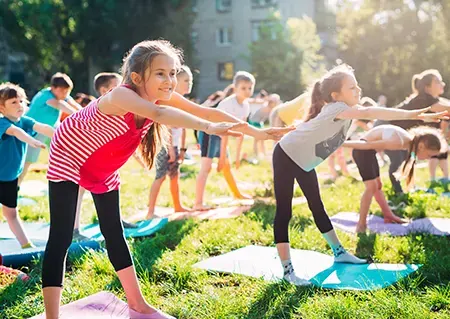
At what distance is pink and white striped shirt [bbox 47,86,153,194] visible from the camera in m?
3.01

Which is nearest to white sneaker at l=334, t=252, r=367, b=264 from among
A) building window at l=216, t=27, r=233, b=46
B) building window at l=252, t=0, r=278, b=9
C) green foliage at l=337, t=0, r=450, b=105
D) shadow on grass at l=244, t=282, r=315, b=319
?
shadow on grass at l=244, t=282, r=315, b=319

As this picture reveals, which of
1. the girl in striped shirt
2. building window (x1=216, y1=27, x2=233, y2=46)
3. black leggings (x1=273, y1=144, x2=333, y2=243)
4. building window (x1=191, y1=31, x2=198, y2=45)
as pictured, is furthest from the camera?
building window (x1=216, y1=27, x2=233, y2=46)

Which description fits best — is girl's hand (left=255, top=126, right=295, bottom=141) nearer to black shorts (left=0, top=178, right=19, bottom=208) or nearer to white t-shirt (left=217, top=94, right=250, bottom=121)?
black shorts (left=0, top=178, right=19, bottom=208)

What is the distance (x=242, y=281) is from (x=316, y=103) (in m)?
1.48

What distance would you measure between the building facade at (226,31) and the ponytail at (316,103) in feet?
107

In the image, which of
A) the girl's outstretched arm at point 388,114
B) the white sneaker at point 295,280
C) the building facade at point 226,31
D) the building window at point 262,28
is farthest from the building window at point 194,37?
the white sneaker at point 295,280

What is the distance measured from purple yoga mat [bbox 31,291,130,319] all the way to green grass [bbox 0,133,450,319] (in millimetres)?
182

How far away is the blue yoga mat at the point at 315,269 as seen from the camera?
385 centimetres

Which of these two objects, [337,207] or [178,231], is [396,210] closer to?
[337,207]

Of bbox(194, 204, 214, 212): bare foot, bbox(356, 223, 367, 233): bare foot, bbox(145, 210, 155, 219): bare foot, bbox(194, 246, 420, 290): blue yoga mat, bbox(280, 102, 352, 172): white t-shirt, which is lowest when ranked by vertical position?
bbox(194, 204, 214, 212): bare foot

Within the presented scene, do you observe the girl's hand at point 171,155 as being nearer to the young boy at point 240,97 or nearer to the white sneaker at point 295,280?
the young boy at point 240,97

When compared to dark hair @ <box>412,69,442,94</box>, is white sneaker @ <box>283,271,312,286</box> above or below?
below

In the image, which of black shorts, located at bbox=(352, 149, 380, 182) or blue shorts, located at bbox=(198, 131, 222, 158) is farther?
blue shorts, located at bbox=(198, 131, 222, 158)

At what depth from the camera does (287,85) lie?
32.5 m
